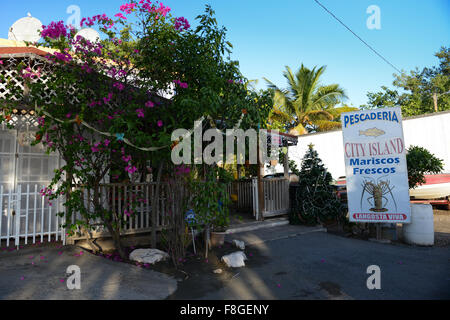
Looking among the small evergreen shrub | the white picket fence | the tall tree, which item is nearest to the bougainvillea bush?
the white picket fence

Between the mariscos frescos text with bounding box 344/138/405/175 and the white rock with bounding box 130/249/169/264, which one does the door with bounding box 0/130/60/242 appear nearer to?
the white rock with bounding box 130/249/169/264

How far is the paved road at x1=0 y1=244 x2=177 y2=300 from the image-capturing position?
12.2ft

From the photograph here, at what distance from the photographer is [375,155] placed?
23.9 feet

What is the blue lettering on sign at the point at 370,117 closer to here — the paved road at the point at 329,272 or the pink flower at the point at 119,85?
the paved road at the point at 329,272

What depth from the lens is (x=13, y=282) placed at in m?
4.00

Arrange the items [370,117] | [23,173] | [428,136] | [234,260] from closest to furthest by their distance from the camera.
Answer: [234,260] < [23,173] < [370,117] < [428,136]

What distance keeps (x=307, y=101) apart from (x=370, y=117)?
14.3m

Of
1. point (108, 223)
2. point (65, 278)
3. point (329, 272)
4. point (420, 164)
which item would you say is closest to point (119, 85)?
point (108, 223)

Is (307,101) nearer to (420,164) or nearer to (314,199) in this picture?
(420,164)

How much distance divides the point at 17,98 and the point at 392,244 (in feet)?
28.4

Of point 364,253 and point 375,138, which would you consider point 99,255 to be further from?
point 375,138

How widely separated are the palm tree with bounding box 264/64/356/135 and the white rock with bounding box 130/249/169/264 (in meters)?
16.9
